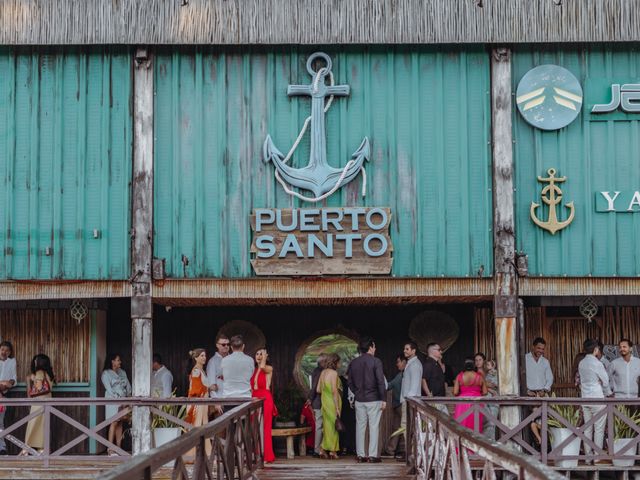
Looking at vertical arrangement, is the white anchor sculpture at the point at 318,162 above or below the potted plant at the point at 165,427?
above

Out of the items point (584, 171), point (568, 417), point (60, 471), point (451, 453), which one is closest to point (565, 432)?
point (568, 417)

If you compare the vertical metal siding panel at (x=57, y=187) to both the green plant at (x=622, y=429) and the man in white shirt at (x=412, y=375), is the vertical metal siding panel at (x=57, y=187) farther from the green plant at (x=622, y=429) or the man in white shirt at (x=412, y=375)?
the green plant at (x=622, y=429)

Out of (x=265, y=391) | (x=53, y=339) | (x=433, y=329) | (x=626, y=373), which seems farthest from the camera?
(x=433, y=329)

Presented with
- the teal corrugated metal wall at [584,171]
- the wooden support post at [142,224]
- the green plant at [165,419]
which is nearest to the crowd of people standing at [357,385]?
the green plant at [165,419]

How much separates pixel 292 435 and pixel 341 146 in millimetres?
4104

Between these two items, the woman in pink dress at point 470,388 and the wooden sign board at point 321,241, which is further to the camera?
the wooden sign board at point 321,241

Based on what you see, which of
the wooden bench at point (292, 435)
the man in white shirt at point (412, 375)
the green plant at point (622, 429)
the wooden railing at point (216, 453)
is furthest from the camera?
the wooden bench at point (292, 435)

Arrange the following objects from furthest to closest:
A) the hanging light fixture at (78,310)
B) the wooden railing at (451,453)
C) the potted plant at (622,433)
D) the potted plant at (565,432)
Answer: the hanging light fixture at (78,310) → the potted plant at (622,433) → the potted plant at (565,432) → the wooden railing at (451,453)

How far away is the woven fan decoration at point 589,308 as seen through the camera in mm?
17672

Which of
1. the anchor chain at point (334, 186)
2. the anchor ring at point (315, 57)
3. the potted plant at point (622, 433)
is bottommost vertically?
the potted plant at point (622, 433)

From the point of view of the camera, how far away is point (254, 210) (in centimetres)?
1527

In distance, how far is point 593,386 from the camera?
15.1 metres

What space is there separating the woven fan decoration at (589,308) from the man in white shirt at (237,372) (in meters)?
6.11

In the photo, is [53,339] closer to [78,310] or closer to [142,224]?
[78,310]
